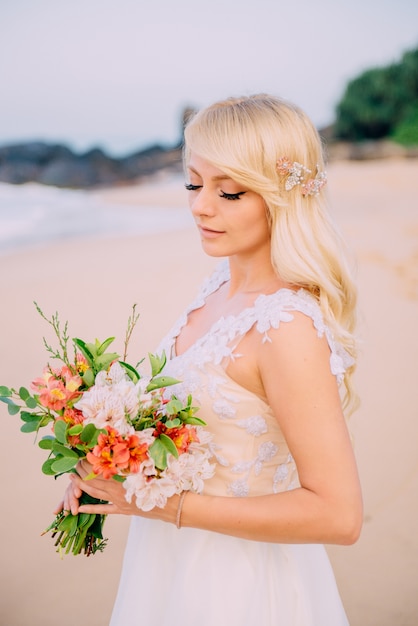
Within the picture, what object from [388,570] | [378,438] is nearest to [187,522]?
[388,570]

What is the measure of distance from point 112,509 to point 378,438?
11.6 feet

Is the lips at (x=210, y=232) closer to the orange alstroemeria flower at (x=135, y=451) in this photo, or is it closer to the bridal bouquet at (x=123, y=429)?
the bridal bouquet at (x=123, y=429)

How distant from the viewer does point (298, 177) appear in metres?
1.69

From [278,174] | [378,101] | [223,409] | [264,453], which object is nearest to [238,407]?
[223,409]

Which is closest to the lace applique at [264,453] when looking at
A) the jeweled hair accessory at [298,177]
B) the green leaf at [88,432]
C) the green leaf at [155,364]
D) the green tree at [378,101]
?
the green leaf at [155,364]

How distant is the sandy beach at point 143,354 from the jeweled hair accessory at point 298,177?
566 mm

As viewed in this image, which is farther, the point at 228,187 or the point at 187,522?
the point at 228,187

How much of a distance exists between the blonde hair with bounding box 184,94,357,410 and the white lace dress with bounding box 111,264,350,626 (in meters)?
0.09

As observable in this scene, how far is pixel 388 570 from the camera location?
11.3 ft

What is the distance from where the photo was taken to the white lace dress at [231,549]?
1.64 meters

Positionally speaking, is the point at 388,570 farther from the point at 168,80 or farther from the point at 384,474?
the point at 168,80

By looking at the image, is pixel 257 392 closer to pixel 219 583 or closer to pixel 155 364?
pixel 155 364

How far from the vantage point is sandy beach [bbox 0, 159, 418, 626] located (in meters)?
3.34

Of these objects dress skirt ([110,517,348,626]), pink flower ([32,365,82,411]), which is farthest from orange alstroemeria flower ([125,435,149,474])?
dress skirt ([110,517,348,626])
